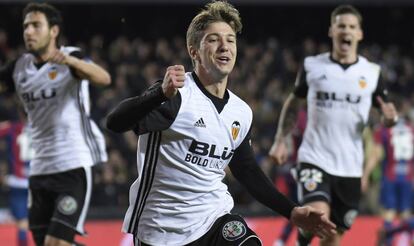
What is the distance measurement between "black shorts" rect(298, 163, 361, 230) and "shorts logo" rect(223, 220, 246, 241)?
2684mm

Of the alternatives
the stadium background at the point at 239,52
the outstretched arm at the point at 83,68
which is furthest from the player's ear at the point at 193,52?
the stadium background at the point at 239,52

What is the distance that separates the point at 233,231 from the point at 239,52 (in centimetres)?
1490

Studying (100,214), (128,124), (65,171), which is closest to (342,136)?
(65,171)

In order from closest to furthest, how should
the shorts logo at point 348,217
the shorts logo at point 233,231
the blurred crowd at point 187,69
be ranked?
the shorts logo at point 233,231 < the shorts logo at point 348,217 < the blurred crowd at point 187,69

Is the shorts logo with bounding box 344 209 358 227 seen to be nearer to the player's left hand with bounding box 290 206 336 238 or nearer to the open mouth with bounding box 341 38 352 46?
the open mouth with bounding box 341 38 352 46

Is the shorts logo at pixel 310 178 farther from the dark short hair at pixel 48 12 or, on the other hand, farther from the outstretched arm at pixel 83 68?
the dark short hair at pixel 48 12

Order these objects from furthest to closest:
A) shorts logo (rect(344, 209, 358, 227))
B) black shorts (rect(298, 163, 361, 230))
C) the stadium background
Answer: the stadium background < shorts logo (rect(344, 209, 358, 227)) < black shorts (rect(298, 163, 361, 230))

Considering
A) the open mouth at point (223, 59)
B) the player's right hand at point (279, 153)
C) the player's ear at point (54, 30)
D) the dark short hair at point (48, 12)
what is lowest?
the player's right hand at point (279, 153)

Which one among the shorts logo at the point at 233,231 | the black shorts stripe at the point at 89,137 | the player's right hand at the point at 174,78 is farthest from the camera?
the black shorts stripe at the point at 89,137

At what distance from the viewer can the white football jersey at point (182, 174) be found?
520cm

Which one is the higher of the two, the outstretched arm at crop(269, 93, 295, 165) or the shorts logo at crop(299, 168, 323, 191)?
the outstretched arm at crop(269, 93, 295, 165)

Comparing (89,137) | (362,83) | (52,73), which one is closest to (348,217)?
(362,83)

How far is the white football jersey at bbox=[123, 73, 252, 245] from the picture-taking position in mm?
5203

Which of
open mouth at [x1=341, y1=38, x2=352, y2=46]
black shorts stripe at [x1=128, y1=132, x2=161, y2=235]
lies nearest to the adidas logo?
black shorts stripe at [x1=128, y1=132, x2=161, y2=235]
